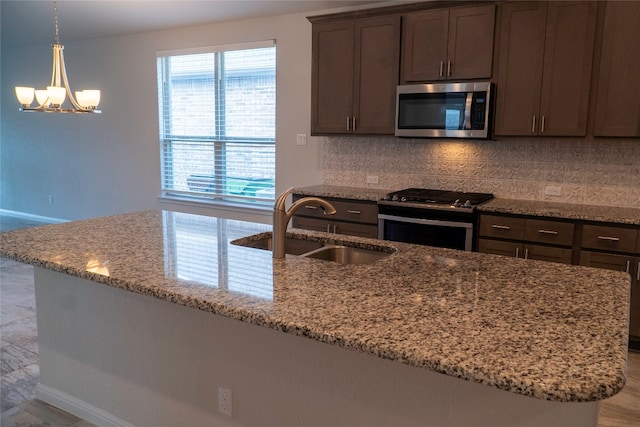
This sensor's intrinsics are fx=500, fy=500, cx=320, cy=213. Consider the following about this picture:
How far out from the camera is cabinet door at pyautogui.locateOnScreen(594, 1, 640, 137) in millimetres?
3076

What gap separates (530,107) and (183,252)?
2.60m

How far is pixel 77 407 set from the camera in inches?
96.7

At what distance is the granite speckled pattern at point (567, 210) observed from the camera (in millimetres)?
3084

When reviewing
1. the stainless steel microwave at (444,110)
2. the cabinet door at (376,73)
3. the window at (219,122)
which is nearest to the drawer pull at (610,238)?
the stainless steel microwave at (444,110)

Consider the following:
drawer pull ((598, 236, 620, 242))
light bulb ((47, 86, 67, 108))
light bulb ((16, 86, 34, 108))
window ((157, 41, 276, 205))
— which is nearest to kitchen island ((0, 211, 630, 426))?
light bulb ((47, 86, 67, 108))

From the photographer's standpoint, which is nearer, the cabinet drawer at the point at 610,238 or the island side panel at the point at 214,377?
the island side panel at the point at 214,377

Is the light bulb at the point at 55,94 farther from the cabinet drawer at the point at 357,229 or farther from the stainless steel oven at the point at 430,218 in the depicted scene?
the stainless steel oven at the point at 430,218

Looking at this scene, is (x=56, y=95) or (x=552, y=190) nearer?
(x=56, y=95)

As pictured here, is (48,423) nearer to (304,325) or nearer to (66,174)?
(304,325)

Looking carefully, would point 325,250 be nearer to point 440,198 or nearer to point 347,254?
point 347,254

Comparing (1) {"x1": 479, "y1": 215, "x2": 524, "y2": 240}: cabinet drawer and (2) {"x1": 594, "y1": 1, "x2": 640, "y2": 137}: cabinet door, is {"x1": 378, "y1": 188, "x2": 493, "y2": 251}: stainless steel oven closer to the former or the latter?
(1) {"x1": 479, "y1": 215, "x2": 524, "y2": 240}: cabinet drawer

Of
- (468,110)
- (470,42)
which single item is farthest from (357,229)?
(470,42)

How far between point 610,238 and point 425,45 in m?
1.84

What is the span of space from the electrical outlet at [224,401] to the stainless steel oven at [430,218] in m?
2.02
